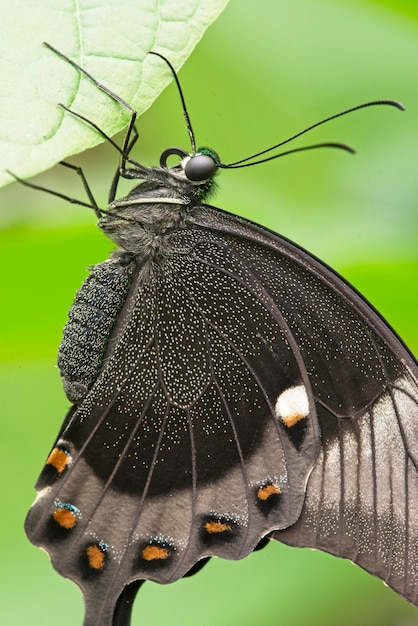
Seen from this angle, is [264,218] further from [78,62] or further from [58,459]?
[78,62]

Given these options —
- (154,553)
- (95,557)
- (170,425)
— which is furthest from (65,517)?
(170,425)

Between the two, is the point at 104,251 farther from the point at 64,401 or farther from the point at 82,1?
the point at 82,1

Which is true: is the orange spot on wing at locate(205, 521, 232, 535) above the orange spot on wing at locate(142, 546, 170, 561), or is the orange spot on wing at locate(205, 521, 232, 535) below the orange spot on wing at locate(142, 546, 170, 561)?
above

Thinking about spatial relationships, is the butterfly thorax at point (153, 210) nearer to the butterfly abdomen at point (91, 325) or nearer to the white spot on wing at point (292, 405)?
the butterfly abdomen at point (91, 325)

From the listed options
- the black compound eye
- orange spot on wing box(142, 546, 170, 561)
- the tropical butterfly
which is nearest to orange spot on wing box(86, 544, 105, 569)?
the tropical butterfly

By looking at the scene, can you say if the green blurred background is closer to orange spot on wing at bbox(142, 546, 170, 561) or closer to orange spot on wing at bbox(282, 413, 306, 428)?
orange spot on wing at bbox(142, 546, 170, 561)

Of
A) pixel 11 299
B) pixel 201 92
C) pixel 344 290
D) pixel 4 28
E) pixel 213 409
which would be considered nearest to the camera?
pixel 4 28

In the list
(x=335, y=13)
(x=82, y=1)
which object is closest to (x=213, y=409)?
(x=82, y=1)

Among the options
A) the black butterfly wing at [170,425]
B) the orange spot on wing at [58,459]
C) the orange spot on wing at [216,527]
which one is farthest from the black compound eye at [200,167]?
the orange spot on wing at [216,527]
